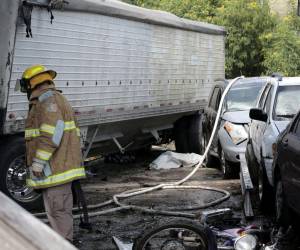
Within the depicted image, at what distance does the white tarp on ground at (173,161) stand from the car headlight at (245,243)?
26.5 ft

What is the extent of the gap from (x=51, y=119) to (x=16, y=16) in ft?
8.41

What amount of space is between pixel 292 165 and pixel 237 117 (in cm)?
523

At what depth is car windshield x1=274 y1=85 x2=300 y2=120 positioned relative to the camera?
8.30 meters

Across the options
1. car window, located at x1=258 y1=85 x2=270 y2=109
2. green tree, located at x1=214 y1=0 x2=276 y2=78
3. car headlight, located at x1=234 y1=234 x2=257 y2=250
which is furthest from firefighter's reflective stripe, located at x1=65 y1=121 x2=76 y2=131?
green tree, located at x1=214 y1=0 x2=276 y2=78

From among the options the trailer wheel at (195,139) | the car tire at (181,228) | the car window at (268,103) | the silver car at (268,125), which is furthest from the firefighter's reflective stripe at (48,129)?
the trailer wheel at (195,139)

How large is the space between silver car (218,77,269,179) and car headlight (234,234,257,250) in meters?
5.46

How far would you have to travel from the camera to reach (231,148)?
34.3 ft

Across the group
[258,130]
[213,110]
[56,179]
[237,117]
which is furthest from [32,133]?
[213,110]

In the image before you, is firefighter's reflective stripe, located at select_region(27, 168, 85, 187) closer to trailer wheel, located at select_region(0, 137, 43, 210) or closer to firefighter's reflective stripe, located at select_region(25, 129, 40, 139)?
firefighter's reflective stripe, located at select_region(25, 129, 40, 139)

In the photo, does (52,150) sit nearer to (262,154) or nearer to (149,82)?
(262,154)

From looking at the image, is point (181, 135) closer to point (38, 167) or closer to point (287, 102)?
point (287, 102)

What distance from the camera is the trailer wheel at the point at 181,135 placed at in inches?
601

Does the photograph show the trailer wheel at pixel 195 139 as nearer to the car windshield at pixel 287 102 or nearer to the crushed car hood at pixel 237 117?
the crushed car hood at pixel 237 117

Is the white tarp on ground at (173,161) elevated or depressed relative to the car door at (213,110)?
depressed
